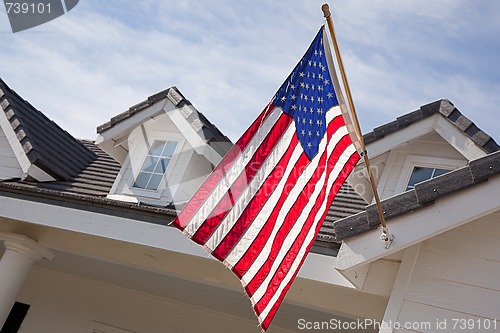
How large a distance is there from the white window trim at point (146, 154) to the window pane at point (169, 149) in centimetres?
6

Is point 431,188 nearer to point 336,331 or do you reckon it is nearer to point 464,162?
point 464,162

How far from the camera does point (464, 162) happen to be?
6.69 metres

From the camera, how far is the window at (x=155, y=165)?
27.1ft

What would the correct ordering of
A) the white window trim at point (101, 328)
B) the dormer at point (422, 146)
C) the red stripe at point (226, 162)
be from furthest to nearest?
the white window trim at point (101, 328)
the dormer at point (422, 146)
the red stripe at point (226, 162)

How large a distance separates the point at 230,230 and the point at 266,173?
1.80 feet

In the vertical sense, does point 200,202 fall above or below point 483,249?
below

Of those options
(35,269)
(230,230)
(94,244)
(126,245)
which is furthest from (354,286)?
(35,269)

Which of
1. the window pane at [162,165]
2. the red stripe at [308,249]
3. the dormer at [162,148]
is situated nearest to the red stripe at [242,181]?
the red stripe at [308,249]

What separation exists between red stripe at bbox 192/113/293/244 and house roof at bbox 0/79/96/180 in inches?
205

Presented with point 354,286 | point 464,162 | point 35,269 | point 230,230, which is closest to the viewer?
point 230,230

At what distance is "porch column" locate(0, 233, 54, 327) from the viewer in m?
7.39

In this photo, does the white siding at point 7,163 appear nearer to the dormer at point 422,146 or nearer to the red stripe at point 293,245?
the dormer at point 422,146

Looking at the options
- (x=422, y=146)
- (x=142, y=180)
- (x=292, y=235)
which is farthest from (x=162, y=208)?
(x=422, y=146)

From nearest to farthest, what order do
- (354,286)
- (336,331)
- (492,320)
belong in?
(492,320), (354,286), (336,331)
